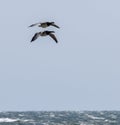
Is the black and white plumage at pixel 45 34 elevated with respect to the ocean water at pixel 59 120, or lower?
lower

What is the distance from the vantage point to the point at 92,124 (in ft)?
314

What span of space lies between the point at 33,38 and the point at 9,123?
266 feet

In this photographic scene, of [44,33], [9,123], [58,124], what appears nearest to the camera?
[44,33]

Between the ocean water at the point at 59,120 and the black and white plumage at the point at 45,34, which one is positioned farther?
the ocean water at the point at 59,120

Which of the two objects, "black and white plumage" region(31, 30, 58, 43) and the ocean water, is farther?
the ocean water

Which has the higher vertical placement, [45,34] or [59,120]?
[59,120]

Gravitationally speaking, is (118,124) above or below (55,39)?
above

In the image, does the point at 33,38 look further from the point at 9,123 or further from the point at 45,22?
the point at 9,123

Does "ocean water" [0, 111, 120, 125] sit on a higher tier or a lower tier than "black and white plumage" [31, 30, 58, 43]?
higher

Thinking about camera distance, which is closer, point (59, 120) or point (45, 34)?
point (45, 34)

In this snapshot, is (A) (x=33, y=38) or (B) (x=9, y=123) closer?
(A) (x=33, y=38)

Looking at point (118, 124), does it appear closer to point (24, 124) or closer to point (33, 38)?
point (24, 124)

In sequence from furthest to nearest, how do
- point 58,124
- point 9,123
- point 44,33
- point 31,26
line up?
1. point 9,123
2. point 58,124
3. point 44,33
4. point 31,26

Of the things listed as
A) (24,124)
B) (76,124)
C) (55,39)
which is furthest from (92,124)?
(55,39)
